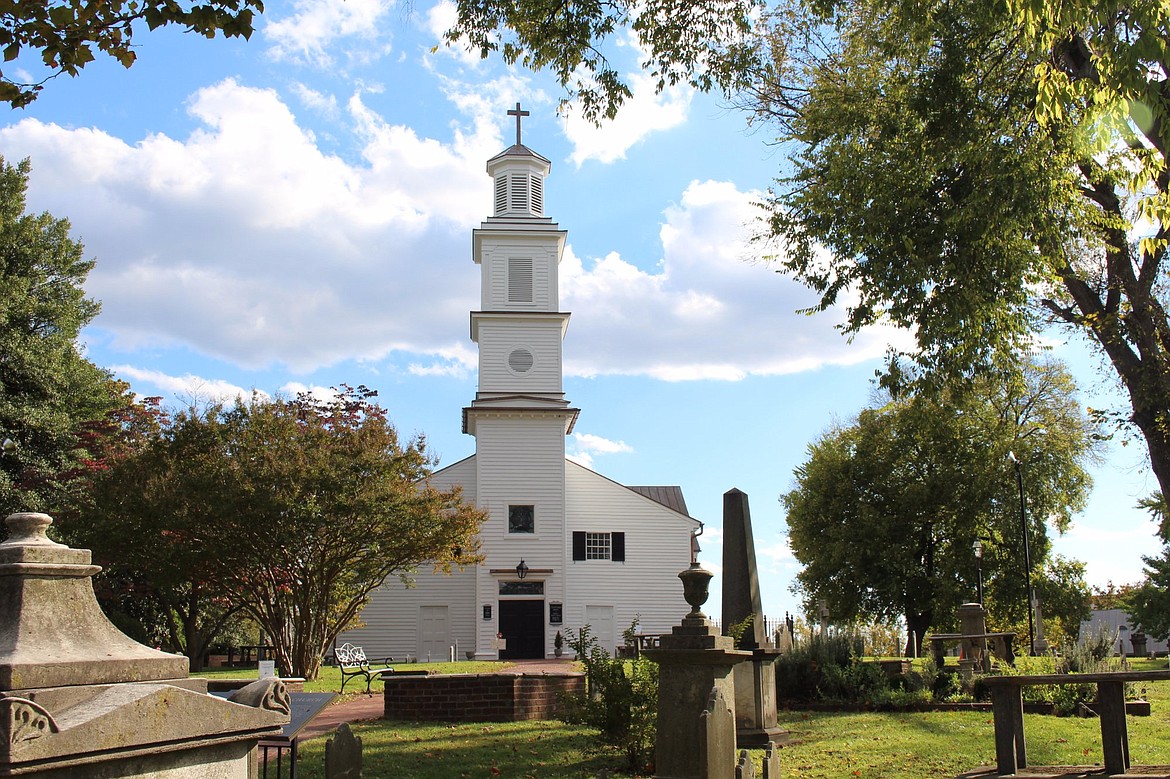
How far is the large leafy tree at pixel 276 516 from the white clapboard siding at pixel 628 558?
14.8 metres

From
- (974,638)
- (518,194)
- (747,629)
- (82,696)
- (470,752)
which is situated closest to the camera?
(82,696)

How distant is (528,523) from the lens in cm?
3862

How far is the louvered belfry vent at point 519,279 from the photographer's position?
40500mm

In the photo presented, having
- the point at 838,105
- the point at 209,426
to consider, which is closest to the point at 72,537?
the point at 209,426

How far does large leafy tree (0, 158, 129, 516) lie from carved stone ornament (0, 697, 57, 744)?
30.7 metres

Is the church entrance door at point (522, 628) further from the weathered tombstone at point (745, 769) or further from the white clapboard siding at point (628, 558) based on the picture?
the weathered tombstone at point (745, 769)

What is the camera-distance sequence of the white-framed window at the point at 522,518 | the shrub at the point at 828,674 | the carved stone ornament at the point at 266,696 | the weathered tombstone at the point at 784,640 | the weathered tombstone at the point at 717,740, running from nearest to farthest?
the carved stone ornament at the point at 266,696 < the weathered tombstone at the point at 717,740 < the shrub at the point at 828,674 < the weathered tombstone at the point at 784,640 < the white-framed window at the point at 522,518

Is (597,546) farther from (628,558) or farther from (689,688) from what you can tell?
(689,688)

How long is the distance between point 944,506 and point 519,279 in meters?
19.0

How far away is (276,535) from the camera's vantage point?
22344 mm

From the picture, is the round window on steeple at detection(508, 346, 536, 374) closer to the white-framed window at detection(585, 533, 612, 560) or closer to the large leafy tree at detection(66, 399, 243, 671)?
the white-framed window at detection(585, 533, 612, 560)

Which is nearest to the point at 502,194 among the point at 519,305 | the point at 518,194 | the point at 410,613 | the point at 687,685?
the point at 518,194

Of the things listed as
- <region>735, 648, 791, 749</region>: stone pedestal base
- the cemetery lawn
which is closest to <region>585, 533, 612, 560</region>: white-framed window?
the cemetery lawn

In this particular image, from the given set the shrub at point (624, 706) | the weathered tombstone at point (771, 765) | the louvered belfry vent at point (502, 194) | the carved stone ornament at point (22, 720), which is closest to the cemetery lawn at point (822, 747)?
the shrub at point (624, 706)
